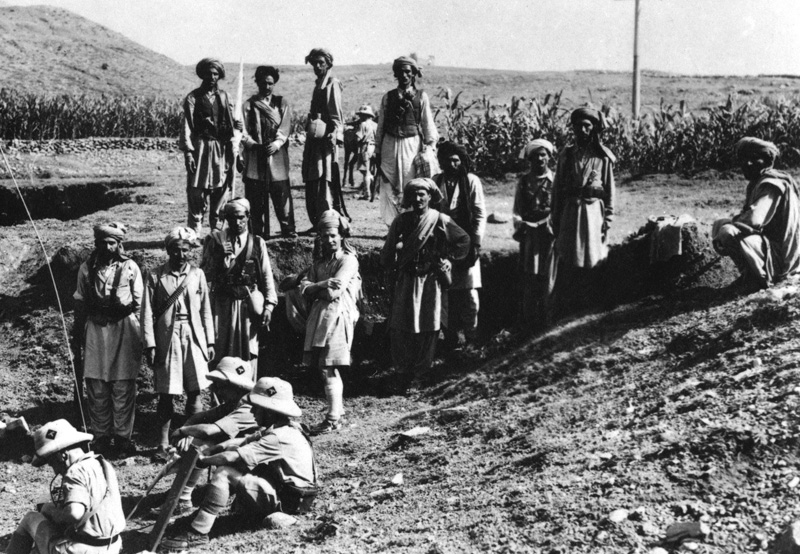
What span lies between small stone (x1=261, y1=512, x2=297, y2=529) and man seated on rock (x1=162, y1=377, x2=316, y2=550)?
0.08 ft

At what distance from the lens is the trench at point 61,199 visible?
50.5 feet

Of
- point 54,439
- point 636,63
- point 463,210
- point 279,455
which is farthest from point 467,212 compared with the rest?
point 636,63

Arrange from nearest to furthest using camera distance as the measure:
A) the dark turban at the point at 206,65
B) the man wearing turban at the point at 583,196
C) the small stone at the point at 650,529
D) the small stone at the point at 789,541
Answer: the small stone at the point at 789,541
the small stone at the point at 650,529
the man wearing turban at the point at 583,196
the dark turban at the point at 206,65

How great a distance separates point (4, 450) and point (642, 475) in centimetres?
582

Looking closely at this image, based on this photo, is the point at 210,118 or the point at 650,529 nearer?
the point at 650,529

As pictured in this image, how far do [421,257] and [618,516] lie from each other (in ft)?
12.7

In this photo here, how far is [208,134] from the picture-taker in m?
9.92

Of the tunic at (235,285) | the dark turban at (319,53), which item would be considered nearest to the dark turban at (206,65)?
the dark turban at (319,53)

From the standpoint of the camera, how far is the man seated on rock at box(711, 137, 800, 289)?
8.13m

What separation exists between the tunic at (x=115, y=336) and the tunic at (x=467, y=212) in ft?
9.74

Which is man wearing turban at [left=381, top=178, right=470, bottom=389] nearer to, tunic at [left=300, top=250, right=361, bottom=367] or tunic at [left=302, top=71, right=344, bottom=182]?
tunic at [left=300, top=250, right=361, bottom=367]

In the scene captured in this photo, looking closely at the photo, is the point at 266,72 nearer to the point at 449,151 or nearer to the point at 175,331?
the point at 449,151

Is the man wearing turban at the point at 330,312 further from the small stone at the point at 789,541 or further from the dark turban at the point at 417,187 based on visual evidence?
the small stone at the point at 789,541

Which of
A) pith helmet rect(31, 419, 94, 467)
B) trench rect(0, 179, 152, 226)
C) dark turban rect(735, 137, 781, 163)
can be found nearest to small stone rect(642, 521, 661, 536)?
pith helmet rect(31, 419, 94, 467)
